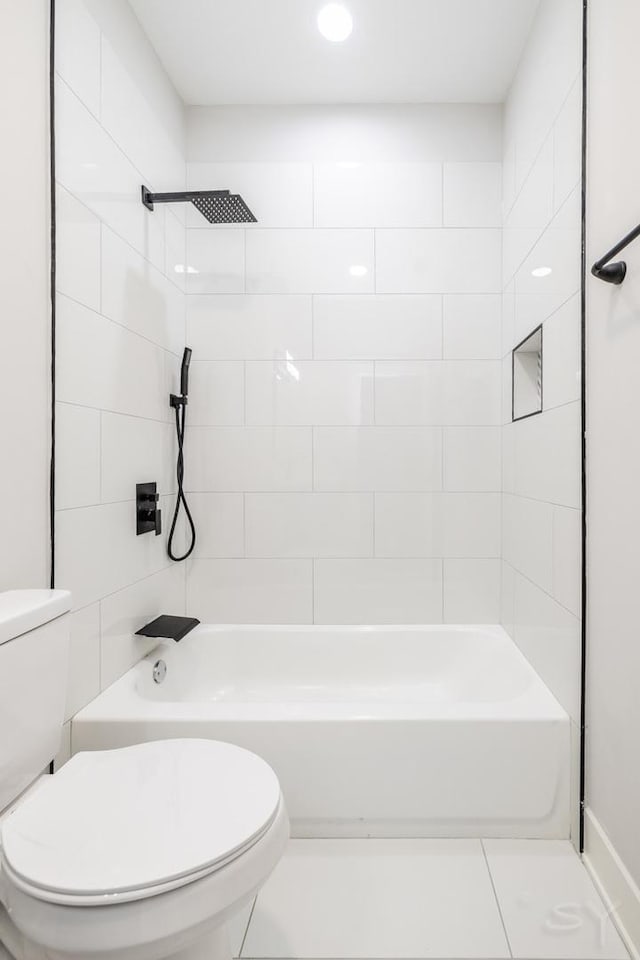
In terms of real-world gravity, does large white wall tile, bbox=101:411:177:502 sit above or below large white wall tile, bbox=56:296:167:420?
below

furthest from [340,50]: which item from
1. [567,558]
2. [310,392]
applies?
[567,558]

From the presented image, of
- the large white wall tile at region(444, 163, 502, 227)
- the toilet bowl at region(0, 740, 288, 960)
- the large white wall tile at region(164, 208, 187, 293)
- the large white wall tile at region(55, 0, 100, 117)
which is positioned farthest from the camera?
the large white wall tile at region(444, 163, 502, 227)

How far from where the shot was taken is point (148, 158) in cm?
201

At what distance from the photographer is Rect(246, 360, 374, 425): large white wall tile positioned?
2350 millimetres

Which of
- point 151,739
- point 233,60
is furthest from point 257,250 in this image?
point 151,739

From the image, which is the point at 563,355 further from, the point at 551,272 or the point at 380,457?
the point at 380,457

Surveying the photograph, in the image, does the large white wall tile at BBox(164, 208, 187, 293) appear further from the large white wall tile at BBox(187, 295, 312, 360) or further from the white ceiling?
the white ceiling

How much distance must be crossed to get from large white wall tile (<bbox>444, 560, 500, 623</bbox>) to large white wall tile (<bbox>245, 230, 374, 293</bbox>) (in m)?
1.28

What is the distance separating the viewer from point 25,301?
4.39 feet

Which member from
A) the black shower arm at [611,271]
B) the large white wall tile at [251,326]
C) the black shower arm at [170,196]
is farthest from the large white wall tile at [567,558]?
the black shower arm at [170,196]

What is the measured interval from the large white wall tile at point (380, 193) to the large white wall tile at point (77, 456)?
1.40 metres

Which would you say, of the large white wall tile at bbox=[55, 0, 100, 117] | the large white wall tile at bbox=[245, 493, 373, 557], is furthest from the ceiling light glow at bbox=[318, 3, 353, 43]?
the large white wall tile at bbox=[245, 493, 373, 557]

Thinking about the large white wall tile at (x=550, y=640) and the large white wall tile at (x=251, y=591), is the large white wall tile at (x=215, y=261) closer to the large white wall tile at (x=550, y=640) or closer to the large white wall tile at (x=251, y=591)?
the large white wall tile at (x=251, y=591)

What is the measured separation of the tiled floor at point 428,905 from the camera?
125 cm
